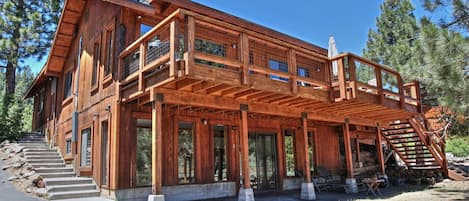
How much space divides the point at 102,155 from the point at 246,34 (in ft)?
17.0

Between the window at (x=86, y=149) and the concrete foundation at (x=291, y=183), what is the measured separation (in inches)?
252

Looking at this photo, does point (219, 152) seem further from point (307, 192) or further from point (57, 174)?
point (57, 174)

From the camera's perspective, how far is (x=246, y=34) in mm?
7316

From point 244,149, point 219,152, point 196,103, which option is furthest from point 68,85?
point 244,149

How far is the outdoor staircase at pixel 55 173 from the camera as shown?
877 centimetres

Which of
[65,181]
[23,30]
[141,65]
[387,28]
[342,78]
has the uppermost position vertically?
[387,28]

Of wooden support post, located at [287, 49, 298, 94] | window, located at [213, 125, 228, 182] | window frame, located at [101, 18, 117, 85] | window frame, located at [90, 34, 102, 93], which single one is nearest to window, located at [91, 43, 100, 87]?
window frame, located at [90, 34, 102, 93]

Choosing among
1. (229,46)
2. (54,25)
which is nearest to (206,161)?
(229,46)

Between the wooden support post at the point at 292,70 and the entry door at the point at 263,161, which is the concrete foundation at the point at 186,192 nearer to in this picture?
the entry door at the point at 263,161

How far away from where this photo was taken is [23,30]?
64.5ft

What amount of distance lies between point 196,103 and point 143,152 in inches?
82.0

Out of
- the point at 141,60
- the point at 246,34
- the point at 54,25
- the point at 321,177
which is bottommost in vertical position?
the point at 321,177

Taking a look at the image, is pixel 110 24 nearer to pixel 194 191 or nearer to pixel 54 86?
pixel 194 191

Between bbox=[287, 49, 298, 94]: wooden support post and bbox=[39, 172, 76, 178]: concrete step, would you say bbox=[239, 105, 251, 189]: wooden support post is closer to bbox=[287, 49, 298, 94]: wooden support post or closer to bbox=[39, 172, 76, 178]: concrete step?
bbox=[287, 49, 298, 94]: wooden support post
